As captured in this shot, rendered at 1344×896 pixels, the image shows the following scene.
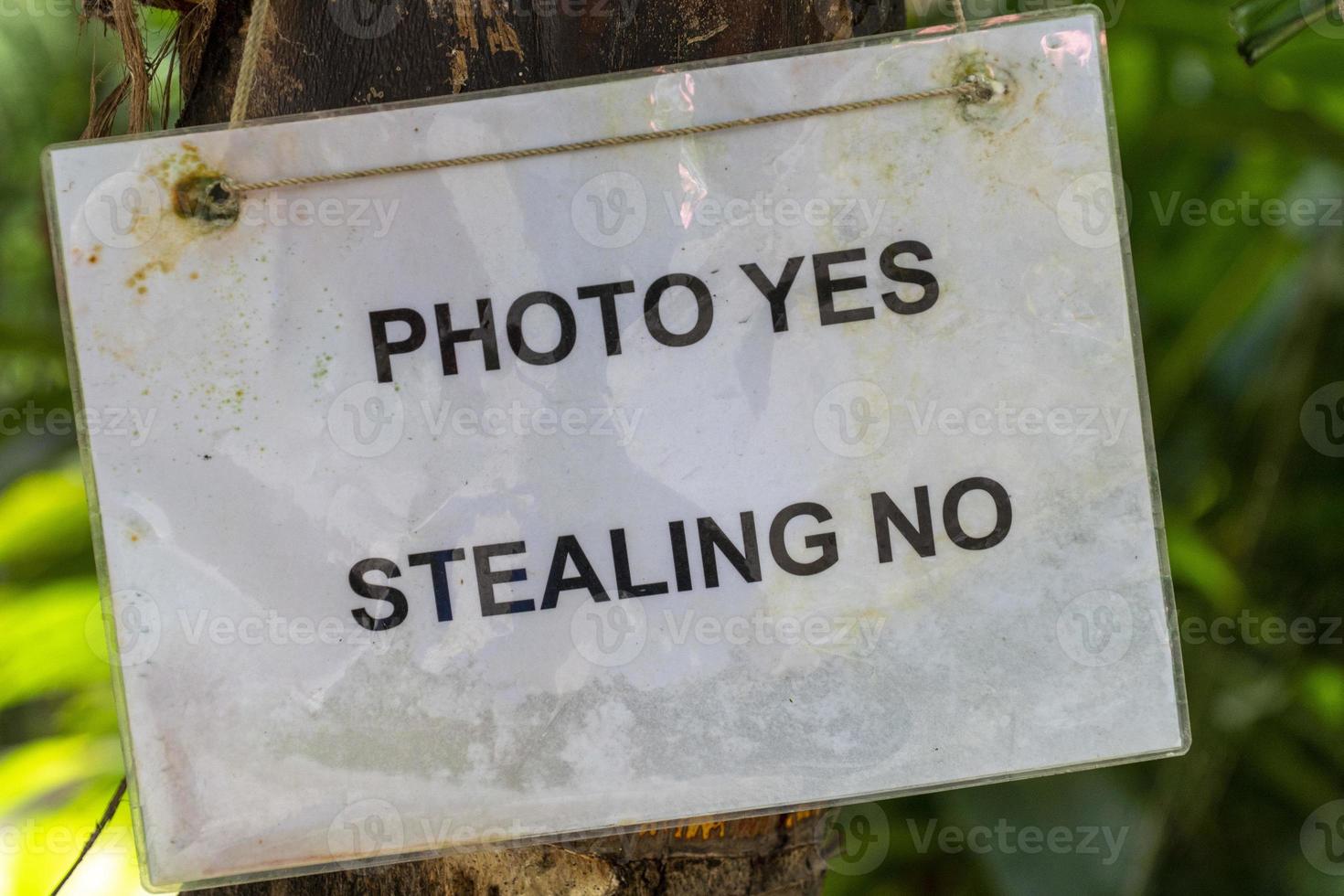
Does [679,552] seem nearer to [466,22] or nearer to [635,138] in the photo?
[635,138]

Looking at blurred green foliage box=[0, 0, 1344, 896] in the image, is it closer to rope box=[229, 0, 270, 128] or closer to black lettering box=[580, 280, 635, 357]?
rope box=[229, 0, 270, 128]

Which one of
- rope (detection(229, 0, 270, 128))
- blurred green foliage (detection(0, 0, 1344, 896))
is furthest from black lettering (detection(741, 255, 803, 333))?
blurred green foliage (detection(0, 0, 1344, 896))

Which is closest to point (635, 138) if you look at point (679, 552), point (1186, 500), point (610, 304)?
point (610, 304)

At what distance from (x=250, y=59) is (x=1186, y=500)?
129 cm

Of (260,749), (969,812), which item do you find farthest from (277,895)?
(969,812)

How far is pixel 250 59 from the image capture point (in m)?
0.65

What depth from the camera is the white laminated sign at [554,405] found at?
1.99 feet

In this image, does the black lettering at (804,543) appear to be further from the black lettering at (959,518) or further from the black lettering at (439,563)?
the black lettering at (439,563)

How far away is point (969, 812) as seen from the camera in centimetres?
136

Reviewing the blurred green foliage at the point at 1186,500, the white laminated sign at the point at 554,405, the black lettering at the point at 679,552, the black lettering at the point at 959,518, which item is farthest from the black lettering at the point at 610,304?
the blurred green foliage at the point at 1186,500

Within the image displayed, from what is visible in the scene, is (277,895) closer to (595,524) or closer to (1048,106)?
(595,524)

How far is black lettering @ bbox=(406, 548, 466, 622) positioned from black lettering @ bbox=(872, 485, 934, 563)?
0.80ft

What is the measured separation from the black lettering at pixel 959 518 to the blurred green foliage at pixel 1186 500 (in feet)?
2.73

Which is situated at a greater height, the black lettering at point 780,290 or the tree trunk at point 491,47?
the tree trunk at point 491,47
